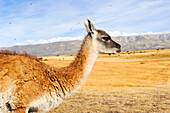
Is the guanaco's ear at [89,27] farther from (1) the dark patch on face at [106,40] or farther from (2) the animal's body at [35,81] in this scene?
(1) the dark patch on face at [106,40]

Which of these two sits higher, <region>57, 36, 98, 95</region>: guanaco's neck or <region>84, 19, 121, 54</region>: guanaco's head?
<region>84, 19, 121, 54</region>: guanaco's head

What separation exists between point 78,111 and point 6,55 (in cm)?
420

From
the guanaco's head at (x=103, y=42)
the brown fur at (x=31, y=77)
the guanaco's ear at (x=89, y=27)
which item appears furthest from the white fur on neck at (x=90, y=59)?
the guanaco's ear at (x=89, y=27)

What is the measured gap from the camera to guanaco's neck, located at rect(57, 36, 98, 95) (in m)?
5.84

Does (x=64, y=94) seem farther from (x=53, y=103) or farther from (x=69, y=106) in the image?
(x=69, y=106)

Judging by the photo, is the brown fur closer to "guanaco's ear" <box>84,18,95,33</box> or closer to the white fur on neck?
the white fur on neck

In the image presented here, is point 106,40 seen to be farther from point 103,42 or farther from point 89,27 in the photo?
point 89,27

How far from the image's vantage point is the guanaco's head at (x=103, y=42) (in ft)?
23.4

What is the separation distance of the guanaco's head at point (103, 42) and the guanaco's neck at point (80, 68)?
0.95 ft

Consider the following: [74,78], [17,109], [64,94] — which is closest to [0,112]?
[17,109]

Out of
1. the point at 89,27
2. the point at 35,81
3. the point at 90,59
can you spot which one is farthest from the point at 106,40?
the point at 35,81

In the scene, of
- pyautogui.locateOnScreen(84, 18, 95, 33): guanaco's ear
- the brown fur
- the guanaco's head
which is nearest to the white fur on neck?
the guanaco's head

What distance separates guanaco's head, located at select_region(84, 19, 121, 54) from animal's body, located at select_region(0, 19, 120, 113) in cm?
50

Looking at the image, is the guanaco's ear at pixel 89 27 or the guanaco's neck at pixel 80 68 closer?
the guanaco's neck at pixel 80 68
